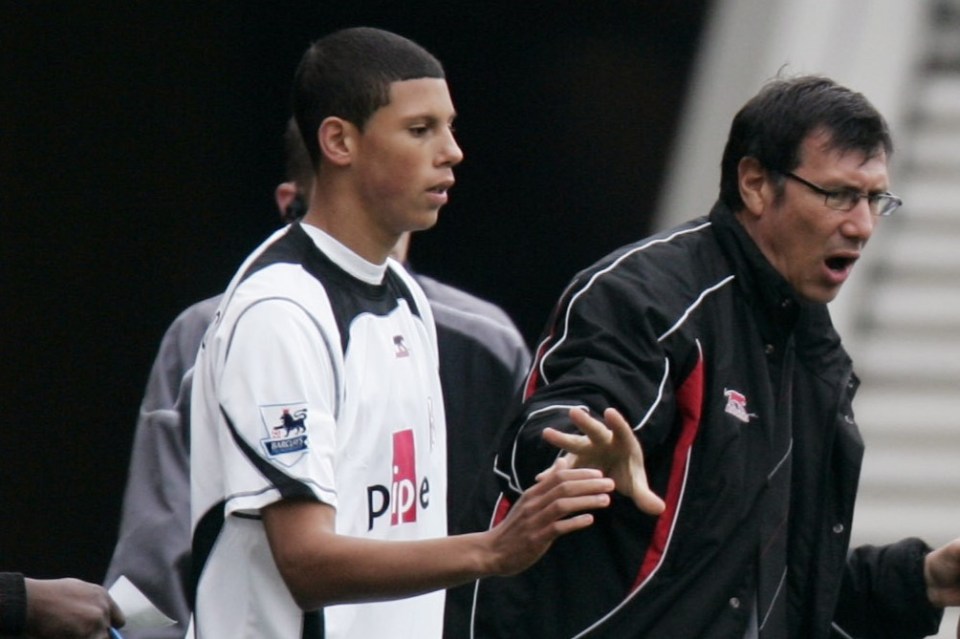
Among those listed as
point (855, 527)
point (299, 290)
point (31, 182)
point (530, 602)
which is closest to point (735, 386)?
point (530, 602)

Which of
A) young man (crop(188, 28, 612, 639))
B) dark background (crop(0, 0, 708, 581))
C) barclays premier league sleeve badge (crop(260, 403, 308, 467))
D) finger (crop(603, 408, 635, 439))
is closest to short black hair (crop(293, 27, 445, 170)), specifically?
young man (crop(188, 28, 612, 639))

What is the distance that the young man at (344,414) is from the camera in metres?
3.26

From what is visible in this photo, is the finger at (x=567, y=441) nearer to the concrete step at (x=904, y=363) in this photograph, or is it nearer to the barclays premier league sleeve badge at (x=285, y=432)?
the barclays premier league sleeve badge at (x=285, y=432)

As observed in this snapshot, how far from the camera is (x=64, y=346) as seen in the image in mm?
8656

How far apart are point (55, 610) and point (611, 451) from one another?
1.00m

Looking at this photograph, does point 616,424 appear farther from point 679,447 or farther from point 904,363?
point 904,363

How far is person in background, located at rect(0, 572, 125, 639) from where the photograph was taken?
367 cm

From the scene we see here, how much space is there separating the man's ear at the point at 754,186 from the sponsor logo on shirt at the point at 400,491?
933 mm

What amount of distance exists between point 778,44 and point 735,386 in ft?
11.6

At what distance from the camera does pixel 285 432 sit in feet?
10.8

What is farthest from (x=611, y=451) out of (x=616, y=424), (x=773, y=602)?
(x=773, y=602)

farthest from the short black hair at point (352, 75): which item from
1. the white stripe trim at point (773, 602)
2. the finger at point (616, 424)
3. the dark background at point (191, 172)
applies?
the dark background at point (191, 172)

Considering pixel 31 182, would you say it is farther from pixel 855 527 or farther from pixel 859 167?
pixel 859 167

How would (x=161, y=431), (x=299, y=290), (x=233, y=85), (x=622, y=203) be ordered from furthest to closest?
(x=622, y=203) → (x=233, y=85) → (x=161, y=431) → (x=299, y=290)
